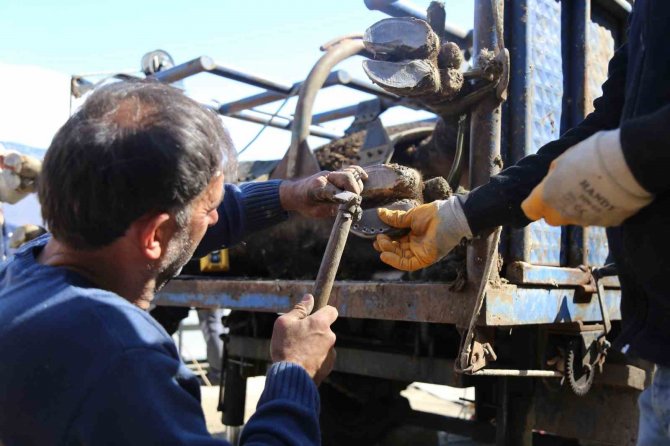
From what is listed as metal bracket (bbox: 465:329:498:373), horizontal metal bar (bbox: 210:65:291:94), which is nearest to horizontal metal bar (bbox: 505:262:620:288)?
metal bracket (bbox: 465:329:498:373)

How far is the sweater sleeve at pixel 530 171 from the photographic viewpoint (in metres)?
1.70

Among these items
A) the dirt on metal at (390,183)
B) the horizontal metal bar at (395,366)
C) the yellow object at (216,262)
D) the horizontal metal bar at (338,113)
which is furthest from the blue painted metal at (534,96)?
the horizontal metal bar at (338,113)

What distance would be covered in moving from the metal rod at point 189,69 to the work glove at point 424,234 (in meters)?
2.80

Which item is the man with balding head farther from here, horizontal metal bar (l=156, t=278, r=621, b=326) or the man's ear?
horizontal metal bar (l=156, t=278, r=621, b=326)

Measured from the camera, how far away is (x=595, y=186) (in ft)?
3.83

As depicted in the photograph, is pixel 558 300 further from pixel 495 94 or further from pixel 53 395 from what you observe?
pixel 53 395

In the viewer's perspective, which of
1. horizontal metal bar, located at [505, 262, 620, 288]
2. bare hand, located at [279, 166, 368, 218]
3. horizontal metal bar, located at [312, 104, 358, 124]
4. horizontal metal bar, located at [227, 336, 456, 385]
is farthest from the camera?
horizontal metal bar, located at [312, 104, 358, 124]

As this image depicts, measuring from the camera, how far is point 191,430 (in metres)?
1.11

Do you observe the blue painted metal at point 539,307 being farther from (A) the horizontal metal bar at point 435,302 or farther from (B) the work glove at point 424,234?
(B) the work glove at point 424,234

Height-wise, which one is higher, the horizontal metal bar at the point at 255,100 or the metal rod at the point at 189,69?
the metal rod at the point at 189,69

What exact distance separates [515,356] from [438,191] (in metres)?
0.70

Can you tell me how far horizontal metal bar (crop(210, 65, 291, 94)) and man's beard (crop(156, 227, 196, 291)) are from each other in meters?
3.50

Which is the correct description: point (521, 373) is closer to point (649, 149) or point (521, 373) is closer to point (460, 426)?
point (460, 426)

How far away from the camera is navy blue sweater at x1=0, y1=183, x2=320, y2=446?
107 cm
